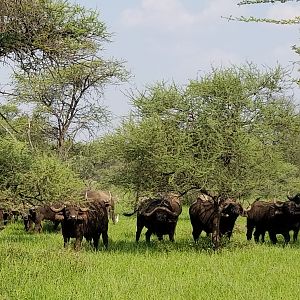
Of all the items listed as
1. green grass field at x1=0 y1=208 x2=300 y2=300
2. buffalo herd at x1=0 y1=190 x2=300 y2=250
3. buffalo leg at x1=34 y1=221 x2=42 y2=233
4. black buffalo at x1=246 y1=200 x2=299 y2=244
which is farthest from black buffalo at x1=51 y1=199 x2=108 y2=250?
black buffalo at x1=246 y1=200 x2=299 y2=244

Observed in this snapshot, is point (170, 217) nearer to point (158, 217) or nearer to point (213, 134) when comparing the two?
point (158, 217)

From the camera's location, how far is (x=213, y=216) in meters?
19.0

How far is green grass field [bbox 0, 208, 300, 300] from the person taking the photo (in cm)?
1064

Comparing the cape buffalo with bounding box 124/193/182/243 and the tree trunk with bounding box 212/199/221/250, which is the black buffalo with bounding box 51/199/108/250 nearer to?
the cape buffalo with bounding box 124/193/182/243

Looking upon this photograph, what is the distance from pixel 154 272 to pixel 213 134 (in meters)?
5.05

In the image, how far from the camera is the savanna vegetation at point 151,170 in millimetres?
11266

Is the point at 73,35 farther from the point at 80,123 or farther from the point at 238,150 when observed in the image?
the point at 80,123

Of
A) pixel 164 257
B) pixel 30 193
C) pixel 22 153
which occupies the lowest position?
pixel 164 257

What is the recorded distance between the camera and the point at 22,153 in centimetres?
1365

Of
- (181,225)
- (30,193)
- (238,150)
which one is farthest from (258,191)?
(181,225)

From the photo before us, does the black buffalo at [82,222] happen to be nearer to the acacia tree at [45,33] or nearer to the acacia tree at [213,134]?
the acacia tree at [213,134]

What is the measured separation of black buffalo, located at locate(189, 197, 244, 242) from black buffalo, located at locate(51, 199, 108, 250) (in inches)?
132

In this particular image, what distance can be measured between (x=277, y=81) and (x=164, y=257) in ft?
20.4

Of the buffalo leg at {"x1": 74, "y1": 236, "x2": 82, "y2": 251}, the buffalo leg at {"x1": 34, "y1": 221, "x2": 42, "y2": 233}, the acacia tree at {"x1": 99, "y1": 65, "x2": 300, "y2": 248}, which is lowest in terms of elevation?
the buffalo leg at {"x1": 74, "y1": 236, "x2": 82, "y2": 251}
